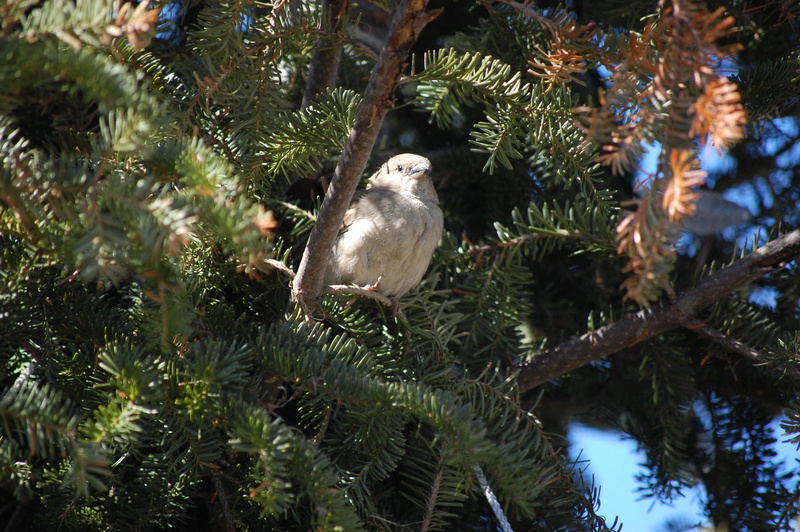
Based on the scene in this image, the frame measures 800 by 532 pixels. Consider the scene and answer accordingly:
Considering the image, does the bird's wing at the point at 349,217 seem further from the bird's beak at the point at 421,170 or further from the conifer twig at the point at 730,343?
the conifer twig at the point at 730,343

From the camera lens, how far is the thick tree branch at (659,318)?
2105 millimetres

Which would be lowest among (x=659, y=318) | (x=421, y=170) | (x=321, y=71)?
(x=659, y=318)

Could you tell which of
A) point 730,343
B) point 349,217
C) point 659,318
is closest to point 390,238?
point 349,217

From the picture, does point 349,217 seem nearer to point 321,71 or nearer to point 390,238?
point 390,238

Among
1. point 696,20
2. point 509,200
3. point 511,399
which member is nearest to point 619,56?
point 696,20

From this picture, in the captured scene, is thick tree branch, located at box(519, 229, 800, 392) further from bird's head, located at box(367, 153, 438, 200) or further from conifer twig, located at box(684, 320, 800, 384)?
bird's head, located at box(367, 153, 438, 200)

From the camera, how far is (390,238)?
2684 millimetres

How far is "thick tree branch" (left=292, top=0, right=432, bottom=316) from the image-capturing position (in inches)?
50.1

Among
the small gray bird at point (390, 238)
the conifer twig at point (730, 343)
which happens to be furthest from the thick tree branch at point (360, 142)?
the conifer twig at point (730, 343)

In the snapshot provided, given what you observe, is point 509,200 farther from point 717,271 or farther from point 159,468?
point 159,468

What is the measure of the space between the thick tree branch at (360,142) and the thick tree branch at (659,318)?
95 centimetres

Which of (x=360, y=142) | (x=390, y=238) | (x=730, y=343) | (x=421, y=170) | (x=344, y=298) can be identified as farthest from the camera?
(x=421, y=170)

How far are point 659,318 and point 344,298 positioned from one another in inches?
41.6

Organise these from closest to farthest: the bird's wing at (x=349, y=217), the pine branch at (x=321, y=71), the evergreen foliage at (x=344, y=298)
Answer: the evergreen foliage at (x=344, y=298) < the pine branch at (x=321, y=71) < the bird's wing at (x=349, y=217)
